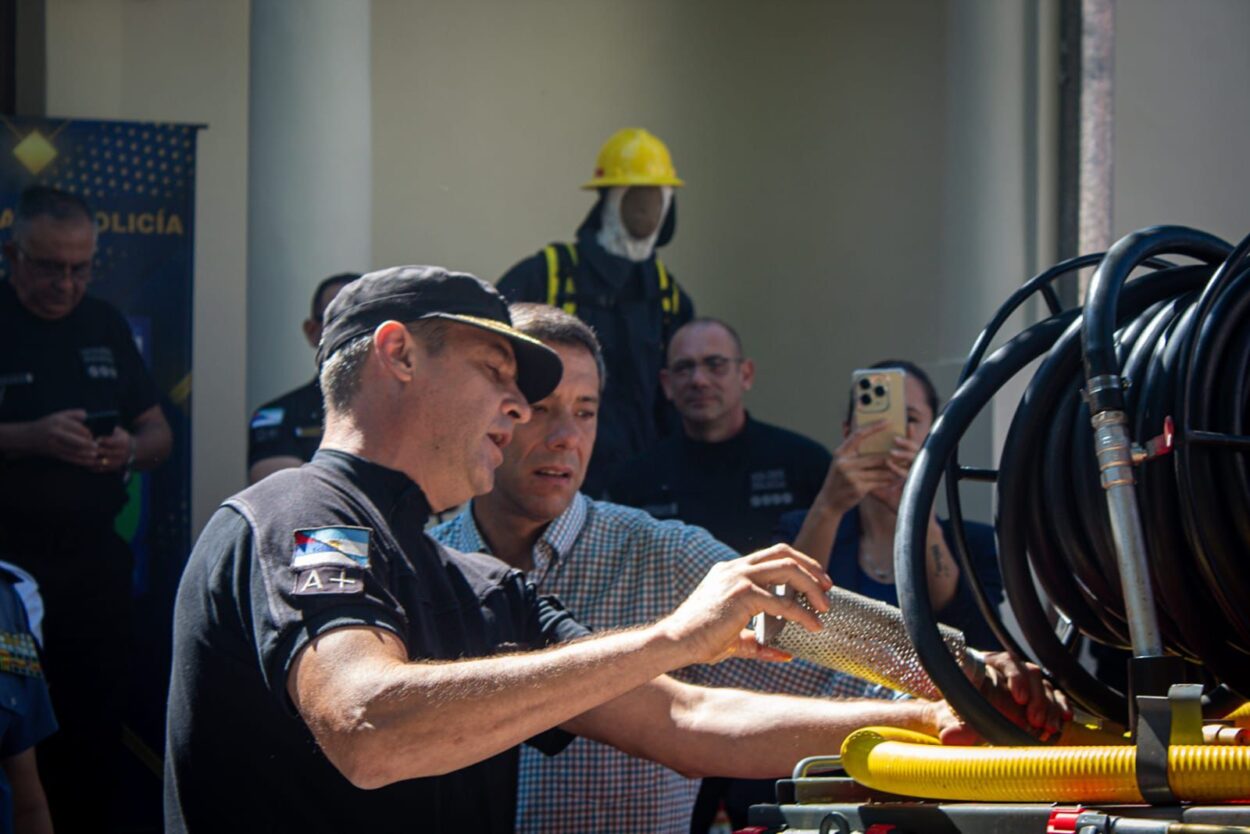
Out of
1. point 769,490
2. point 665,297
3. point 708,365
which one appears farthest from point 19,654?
point 665,297

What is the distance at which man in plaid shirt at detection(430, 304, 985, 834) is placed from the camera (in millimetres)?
3516

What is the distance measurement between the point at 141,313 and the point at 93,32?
184 cm

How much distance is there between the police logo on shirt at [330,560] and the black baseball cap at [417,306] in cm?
48

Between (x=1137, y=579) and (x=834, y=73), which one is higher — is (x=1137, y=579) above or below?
below

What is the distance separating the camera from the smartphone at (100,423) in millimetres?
6156

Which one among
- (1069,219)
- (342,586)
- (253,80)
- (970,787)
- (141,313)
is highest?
(253,80)

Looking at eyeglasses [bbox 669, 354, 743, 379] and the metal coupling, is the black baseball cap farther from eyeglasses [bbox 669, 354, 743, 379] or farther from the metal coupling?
eyeglasses [bbox 669, 354, 743, 379]

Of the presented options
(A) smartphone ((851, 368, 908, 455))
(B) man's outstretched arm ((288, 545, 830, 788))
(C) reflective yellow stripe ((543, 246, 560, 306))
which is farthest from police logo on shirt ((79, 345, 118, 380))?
(B) man's outstretched arm ((288, 545, 830, 788))

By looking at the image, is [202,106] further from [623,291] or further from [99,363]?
[623,291]

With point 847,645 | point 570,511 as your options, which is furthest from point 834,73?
point 847,645

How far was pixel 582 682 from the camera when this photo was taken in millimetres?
2414

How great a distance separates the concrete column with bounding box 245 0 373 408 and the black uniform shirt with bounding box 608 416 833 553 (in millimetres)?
1500

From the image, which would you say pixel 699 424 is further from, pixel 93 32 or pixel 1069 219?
pixel 93 32

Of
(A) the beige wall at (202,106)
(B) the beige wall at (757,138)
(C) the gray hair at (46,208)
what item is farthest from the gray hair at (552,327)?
(A) the beige wall at (202,106)
